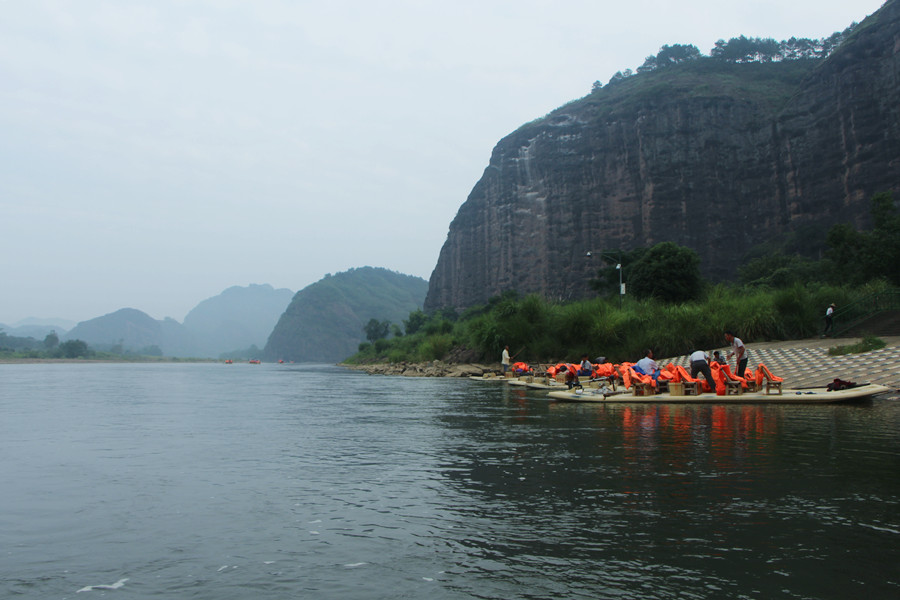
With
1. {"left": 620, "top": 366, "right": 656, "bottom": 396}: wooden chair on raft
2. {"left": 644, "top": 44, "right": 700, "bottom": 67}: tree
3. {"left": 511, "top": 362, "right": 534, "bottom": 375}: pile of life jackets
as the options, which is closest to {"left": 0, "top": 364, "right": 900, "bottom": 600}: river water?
{"left": 620, "top": 366, "right": 656, "bottom": 396}: wooden chair on raft

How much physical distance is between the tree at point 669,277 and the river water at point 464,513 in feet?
150

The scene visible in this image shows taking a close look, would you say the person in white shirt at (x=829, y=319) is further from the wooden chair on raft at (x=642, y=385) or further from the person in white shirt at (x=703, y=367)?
the wooden chair on raft at (x=642, y=385)

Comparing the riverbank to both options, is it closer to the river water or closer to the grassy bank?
the grassy bank

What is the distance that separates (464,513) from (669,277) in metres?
56.9

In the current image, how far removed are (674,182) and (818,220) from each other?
25973 millimetres

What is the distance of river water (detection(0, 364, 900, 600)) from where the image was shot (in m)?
5.33

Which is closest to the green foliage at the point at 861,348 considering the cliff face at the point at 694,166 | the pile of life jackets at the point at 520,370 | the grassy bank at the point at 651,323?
the grassy bank at the point at 651,323

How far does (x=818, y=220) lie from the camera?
101438 millimetres

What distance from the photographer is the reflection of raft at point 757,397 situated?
1784cm

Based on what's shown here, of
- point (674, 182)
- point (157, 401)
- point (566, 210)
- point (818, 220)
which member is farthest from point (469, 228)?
point (157, 401)

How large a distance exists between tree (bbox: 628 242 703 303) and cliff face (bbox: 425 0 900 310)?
48.4 m

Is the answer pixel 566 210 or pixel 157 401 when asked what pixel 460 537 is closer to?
pixel 157 401

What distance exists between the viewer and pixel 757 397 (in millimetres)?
18828

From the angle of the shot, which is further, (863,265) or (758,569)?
(863,265)
